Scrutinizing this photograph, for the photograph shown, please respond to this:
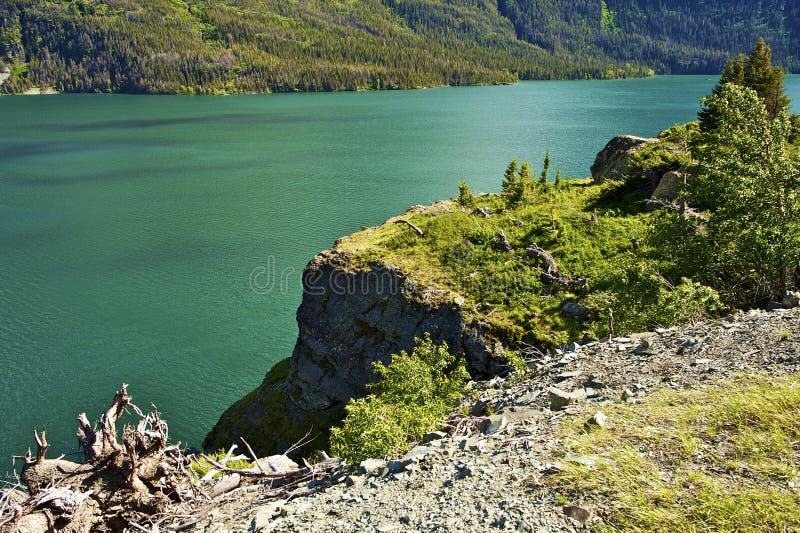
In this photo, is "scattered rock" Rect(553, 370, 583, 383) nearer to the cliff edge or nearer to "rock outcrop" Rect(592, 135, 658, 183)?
the cliff edge

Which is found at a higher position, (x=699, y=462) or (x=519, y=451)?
(x=699, y=462)

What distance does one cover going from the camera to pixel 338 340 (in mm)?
23641

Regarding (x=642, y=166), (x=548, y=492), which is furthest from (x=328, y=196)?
(x=548, y=492)

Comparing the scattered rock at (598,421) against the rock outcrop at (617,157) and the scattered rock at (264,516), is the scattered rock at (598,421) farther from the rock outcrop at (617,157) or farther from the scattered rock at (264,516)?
the rock outcrop at (617,157)

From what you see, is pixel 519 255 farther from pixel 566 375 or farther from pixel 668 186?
pixel 566 375

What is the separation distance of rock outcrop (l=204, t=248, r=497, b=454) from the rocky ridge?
23.6ft

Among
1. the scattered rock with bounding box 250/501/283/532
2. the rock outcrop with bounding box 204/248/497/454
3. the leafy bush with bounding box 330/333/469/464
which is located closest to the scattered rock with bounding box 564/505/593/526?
the scattered rock with bounding box 250/501/283/532

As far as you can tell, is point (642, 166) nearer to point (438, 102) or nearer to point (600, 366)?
point (600, 366)

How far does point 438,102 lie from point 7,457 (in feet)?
569

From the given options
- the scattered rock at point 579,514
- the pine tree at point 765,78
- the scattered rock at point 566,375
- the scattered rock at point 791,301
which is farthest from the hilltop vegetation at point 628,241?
the scattered rock at point 579,514

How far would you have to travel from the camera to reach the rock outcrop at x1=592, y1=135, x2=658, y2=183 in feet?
106

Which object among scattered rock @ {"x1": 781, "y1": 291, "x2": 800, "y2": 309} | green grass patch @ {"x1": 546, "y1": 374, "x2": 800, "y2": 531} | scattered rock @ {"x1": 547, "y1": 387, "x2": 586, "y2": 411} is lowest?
scattered rock @ {"x1": 547, "y1": 387, "x2": 586, "y2": 411}

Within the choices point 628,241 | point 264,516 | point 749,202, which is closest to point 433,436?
point 264,516

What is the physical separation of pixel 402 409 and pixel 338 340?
10265mm
